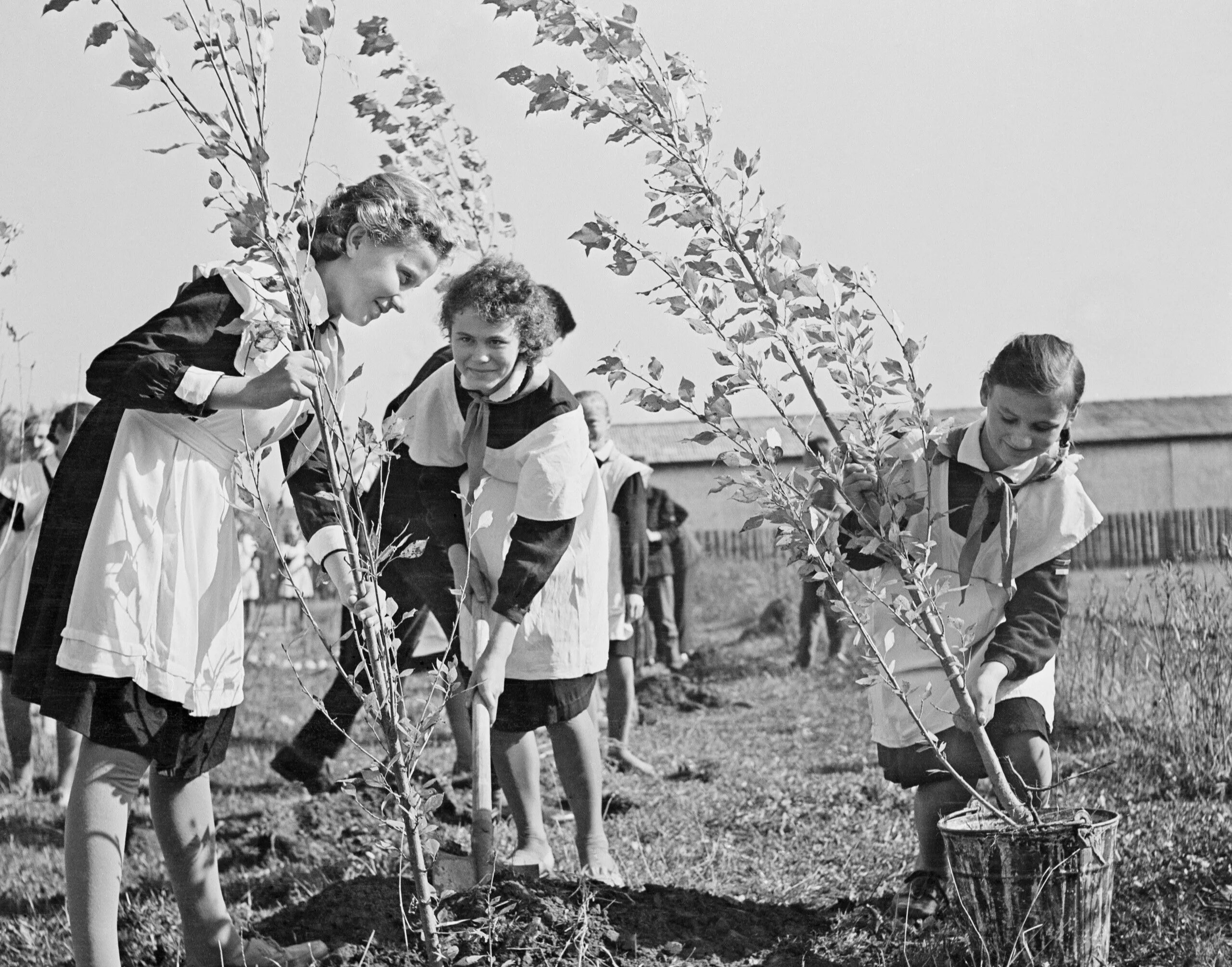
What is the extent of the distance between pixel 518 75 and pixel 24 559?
12.2 feet

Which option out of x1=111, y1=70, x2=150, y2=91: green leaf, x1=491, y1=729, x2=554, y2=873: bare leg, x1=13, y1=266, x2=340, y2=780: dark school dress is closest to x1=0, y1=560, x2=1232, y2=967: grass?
x1=491, y1=729, x2=554, y2=873: bare leg

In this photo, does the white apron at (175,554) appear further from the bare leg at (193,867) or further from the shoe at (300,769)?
the shoe at (300,769)

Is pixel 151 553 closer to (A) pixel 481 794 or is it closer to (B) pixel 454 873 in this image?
(A) pixel 481 794

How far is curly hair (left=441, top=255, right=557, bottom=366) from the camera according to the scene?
2941 mm

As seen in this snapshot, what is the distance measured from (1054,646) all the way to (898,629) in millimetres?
377

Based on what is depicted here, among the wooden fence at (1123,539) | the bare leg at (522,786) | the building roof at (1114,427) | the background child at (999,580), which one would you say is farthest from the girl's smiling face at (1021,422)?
the building roof at (1114,427)

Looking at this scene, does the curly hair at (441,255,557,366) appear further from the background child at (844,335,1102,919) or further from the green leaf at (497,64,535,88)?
the background child at (844,335,1102,919)

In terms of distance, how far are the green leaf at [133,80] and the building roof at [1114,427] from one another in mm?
17061

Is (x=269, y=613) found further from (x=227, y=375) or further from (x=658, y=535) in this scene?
(x=227, y=375)

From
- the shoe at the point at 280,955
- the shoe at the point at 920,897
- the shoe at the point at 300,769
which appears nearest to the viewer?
the shoe at the point at 280,955

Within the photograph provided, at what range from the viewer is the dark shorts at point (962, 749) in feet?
9.30

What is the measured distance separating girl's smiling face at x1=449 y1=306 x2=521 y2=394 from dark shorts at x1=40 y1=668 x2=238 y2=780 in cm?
106

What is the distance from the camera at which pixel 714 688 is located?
9008mm

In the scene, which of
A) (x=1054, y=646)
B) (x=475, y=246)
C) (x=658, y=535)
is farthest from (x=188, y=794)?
(x=658, y=535)
